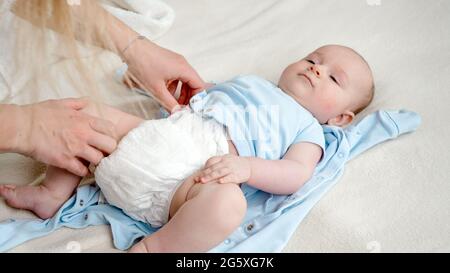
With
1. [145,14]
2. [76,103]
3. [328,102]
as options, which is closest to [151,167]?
[76,103]

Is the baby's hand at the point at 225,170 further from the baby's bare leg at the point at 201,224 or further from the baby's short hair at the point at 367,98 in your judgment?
the baby's short hair at the point at 367,98

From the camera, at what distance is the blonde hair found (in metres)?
0.86

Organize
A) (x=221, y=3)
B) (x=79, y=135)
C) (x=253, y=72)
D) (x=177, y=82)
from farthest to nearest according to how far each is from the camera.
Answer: (x=221, y=3), (x=253, y=72), (x=177, y=82), (x=79, y=135)

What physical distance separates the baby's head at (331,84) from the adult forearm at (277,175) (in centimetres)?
23

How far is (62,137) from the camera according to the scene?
1.00m

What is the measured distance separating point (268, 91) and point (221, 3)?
1.88ft

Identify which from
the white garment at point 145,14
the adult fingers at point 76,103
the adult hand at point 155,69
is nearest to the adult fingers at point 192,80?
the adult hand at point 155,69

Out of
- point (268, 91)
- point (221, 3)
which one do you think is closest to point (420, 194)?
point (268, 91)

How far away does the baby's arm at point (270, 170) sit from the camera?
3.12 ft

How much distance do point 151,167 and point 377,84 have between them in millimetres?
663

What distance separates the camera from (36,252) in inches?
37.7

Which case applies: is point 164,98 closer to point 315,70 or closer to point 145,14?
point 315,70

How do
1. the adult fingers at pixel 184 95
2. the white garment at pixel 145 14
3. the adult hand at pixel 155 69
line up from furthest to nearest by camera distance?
the white garment at pixel 145 14 < the adult fingers at pixel 184 95 < the adult hand at pixel 155 69

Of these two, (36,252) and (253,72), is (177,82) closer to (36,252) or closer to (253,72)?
(253,72)
